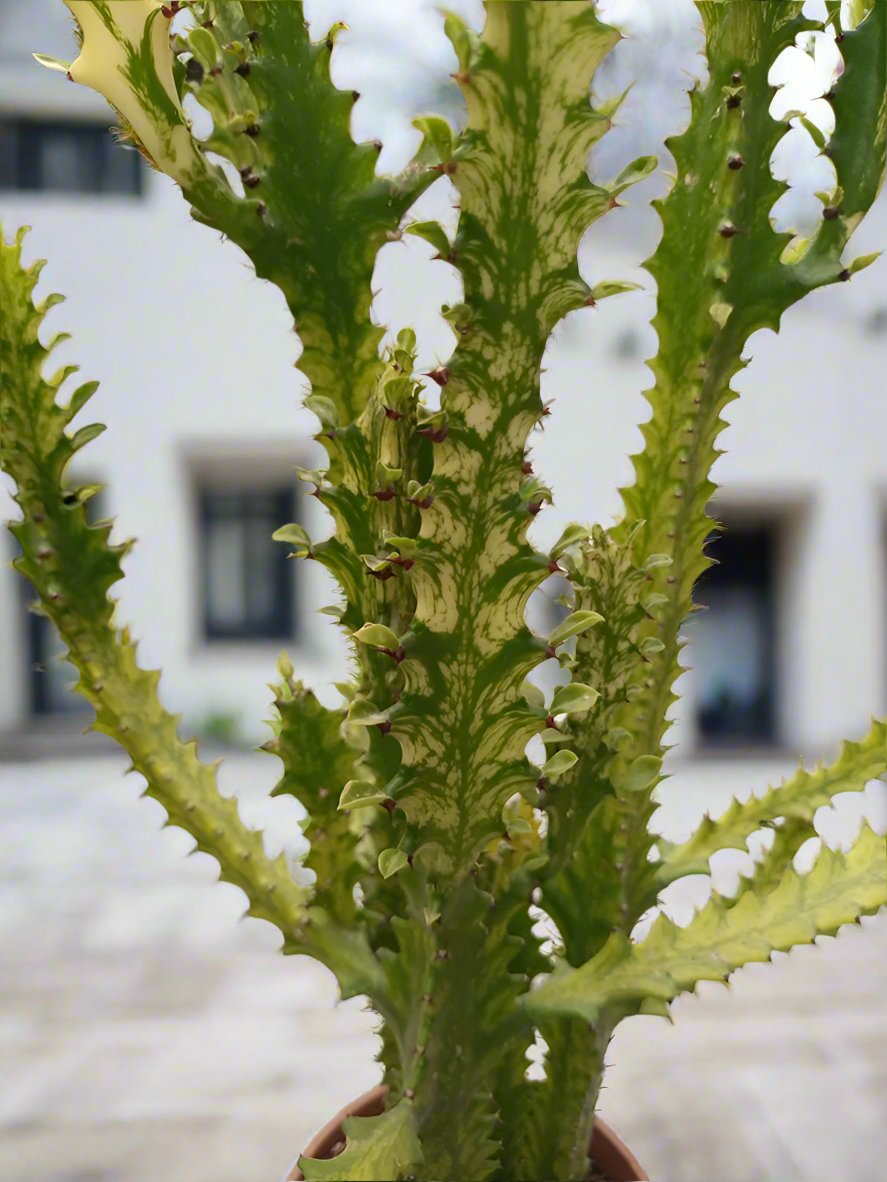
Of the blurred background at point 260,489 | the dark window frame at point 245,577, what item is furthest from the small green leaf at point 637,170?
the dark window frame at point 245,577

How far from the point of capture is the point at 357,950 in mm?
675

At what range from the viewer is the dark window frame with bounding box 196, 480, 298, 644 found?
5.43 metres

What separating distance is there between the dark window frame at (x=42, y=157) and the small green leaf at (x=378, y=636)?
5084mm

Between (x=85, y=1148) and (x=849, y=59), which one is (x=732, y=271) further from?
(x=85, y=1148)

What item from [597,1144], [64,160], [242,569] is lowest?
[597,1144]

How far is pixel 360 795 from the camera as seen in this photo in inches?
23.4

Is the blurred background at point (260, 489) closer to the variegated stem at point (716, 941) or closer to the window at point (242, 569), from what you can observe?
the window at point (242, 569)

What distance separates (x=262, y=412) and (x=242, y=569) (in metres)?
1.11

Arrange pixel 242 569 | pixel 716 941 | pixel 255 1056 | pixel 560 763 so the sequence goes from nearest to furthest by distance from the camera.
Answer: pixel 560 763
pixel 716 941
pixel 255 1056
pixel 242 569

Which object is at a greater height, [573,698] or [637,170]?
[637,170]

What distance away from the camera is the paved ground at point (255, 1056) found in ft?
4.28

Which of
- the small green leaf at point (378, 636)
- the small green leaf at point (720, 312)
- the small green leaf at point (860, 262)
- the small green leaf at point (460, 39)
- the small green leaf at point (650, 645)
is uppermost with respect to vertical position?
the small green leaf at point (460, 39)

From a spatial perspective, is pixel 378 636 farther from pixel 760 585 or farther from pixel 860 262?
pixel 760 585

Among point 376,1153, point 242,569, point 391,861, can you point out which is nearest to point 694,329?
point 391,861
